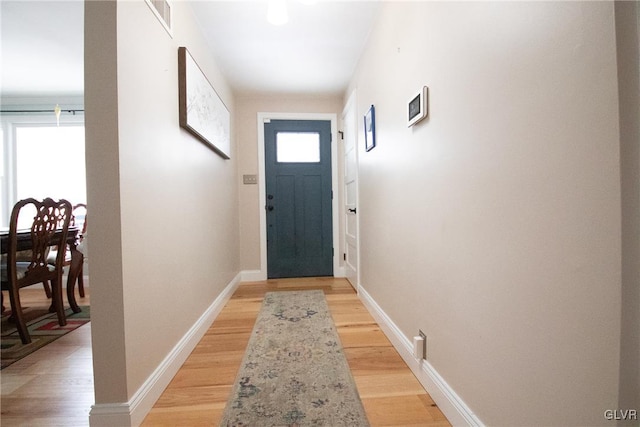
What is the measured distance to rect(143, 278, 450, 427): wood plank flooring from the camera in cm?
116

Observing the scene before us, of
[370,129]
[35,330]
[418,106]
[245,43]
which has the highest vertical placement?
[245,43]

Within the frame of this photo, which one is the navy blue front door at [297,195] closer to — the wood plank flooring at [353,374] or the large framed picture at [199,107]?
the large framed picture at [199,107]

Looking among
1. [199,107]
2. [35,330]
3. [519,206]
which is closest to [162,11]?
[199,107]

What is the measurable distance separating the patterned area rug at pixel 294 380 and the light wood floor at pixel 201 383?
0.06 metres

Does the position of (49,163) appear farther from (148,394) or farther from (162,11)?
(148,394)

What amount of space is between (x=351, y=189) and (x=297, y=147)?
101 centimetres

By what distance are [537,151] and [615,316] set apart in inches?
15.3

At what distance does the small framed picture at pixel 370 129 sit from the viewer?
2096 mm

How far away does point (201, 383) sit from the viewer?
1.40 m

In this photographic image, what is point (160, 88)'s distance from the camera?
139 cm

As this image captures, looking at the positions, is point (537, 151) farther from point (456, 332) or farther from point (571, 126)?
point (456, 332)

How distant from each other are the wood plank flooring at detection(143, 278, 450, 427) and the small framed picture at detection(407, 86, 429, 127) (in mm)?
1315


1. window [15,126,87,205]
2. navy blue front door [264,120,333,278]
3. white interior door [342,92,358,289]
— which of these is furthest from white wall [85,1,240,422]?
window [15,126,87,205]

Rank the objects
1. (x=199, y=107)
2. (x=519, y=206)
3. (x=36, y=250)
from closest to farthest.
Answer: (x=519, y=206), (x=199, y=107), (x=36, y=250)
